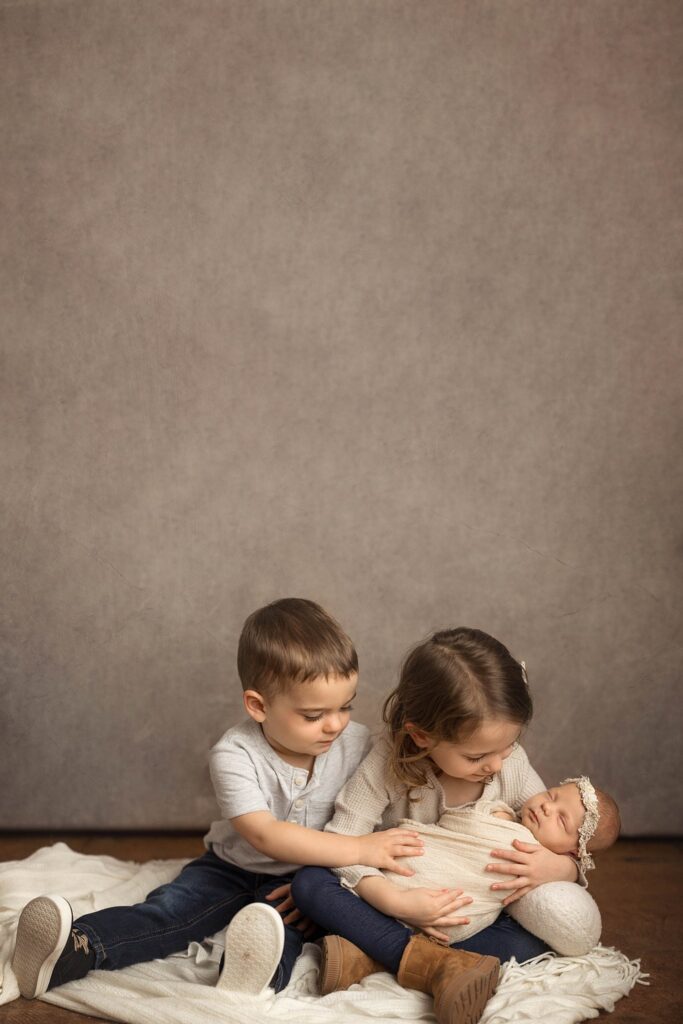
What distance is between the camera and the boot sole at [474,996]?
131 cm

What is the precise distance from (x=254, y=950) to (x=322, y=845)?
0.20 meters

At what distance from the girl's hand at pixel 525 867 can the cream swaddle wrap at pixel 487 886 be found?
11mm

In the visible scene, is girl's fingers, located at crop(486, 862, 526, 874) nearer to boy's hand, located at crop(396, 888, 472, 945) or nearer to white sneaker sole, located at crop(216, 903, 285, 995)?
boy's hand, located at crop(396, 888, 472, 945)

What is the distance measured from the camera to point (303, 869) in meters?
1.56

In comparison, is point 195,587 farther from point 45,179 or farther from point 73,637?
point 45,179

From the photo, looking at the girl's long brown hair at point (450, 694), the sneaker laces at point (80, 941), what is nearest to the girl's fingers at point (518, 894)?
the girl's long brown hair at point (450, 694)

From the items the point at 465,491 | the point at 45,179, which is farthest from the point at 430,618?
the point at 45,179

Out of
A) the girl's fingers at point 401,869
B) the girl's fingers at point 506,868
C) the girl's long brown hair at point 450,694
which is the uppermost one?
the girl's long brown hair at point 450,694

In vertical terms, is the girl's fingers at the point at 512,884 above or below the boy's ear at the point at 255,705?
below

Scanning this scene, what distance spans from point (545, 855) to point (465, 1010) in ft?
1.02

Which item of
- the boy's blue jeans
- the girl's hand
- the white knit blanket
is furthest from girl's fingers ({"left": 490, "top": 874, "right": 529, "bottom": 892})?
the boy's blue jeans

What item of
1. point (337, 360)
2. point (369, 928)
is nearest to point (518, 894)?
point (369, 928)

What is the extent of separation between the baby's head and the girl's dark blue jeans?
154 millimetres

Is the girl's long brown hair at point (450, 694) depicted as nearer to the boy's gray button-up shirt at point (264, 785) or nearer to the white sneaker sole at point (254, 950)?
the boy's gray button-up shirt at point (264, 785)
